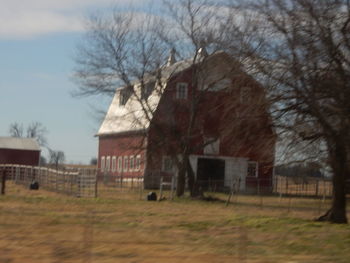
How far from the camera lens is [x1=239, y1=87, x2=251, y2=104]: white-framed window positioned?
21.3 m

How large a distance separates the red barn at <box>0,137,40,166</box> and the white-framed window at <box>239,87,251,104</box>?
51.5m

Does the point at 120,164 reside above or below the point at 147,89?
below

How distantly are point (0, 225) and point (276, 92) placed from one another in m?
8.84

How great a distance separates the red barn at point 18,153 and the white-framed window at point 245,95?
51.5 metres

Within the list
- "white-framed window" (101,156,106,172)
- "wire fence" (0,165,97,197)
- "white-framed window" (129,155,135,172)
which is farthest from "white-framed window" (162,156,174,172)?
"white-framed window" (101,156,106,172)

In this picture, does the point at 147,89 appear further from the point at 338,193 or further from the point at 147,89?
the point at 338,193

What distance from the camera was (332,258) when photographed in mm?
14055

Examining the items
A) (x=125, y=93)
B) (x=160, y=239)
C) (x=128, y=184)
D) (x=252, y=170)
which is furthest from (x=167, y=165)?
(x=160, y=239)

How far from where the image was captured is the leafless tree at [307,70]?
725 inches

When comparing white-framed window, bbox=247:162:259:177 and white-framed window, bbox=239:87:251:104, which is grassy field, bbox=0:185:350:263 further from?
white-framed window, bbox=247:162:259:177

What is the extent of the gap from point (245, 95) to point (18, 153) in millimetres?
52068

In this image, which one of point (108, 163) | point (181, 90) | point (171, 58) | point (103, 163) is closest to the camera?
point (171, 58)

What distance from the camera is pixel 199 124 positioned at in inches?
1655

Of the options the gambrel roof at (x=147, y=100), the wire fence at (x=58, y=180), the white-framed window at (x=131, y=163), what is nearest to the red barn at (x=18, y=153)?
the white-framed window at (x=131, y=163)
